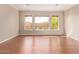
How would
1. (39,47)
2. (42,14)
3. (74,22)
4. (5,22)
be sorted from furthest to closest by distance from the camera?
(42,14) < (74,22) < (5,22) < (39,47)

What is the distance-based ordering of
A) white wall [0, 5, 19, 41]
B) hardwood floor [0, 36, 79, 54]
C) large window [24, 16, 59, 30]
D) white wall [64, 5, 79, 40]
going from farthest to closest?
large window [24, 16, 59, 30] < white wall [64, 5, 79, 40] < white wall [0, 5, 19, 41] < hardwood floor [0, 36, 79, 54]

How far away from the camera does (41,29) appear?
36.3 feet

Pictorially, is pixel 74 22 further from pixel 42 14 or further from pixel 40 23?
pixel 40 23

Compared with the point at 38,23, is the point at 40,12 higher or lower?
higher

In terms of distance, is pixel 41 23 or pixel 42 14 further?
pixel 41 23

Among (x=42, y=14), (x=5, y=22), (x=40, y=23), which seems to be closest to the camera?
(x=5, y=22)

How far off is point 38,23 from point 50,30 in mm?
1167

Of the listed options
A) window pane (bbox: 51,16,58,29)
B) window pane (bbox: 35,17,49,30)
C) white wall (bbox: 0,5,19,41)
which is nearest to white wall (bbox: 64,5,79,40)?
window pane (bbox: 51,16,58,29)

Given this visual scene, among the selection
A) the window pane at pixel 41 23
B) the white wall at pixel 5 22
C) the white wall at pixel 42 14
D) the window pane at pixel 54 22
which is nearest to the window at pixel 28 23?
the white wall at pixel 42 14

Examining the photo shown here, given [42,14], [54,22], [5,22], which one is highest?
[42,14]

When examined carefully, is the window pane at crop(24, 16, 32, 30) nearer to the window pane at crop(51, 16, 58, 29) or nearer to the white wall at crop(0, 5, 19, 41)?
the window pane at crop(51, 16, 58, 29)

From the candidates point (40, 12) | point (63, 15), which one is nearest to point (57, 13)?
point (63, 15)

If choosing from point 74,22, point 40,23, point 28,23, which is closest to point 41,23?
point 40,23
